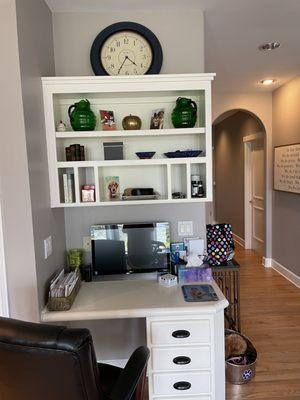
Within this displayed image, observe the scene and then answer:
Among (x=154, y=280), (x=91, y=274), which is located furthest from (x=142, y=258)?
(x=91, y=274)

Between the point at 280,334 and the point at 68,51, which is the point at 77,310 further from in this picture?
the point at 280,334

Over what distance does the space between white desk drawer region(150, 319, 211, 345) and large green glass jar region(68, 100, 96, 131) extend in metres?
1.28

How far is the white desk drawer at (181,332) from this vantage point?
1.74 metres

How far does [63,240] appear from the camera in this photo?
2227 mm

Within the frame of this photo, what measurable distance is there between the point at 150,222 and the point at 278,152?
2.79 m

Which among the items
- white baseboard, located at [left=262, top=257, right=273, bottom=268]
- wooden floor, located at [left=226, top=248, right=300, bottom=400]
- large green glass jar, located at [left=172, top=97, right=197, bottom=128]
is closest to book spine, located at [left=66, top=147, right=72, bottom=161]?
large green glass jar, located at [left=172, top=97, right=197, bottom=128]

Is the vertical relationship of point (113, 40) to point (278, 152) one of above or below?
above

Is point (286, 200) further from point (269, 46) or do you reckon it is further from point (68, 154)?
point (68, 154)

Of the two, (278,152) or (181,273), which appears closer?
(181,273)

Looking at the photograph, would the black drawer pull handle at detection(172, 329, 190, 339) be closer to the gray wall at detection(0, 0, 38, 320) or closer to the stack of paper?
the stack of paper

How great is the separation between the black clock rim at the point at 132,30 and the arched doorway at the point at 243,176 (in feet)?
8.82

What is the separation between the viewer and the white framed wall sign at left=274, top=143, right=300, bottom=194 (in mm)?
3787

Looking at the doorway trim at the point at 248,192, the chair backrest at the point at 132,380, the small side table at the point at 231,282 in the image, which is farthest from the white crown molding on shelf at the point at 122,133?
the doorway trim at the point at 248,192

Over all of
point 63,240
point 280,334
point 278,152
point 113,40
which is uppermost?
point 113,40
